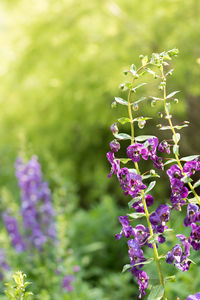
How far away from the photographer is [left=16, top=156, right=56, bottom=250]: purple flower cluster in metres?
3.80

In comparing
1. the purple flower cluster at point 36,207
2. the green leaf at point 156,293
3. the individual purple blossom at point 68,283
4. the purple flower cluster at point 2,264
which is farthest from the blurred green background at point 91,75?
the green leaf at point 156,293

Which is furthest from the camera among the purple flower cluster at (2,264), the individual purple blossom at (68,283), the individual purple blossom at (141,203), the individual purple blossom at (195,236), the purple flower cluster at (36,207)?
the purple flower cluster at (36,207)

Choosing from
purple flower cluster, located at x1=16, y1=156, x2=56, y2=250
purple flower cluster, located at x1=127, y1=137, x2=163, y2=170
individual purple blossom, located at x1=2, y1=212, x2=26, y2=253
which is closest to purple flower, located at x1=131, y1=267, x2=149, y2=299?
purple flower cluster, located at x1=127, y1=137, x2=163, y2=170

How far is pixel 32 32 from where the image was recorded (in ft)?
16.9

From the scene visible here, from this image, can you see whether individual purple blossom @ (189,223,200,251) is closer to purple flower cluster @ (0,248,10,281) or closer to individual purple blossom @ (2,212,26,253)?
purple flower cluster @ (0,248,10,281)

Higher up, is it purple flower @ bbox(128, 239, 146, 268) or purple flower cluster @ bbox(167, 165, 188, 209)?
purple flower cluster @ bbox(167, 165, 188, 209)

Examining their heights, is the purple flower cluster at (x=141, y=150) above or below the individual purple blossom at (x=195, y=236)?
above

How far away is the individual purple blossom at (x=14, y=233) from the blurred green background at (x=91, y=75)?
8.9 inches

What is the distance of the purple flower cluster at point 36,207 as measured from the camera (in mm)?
3799

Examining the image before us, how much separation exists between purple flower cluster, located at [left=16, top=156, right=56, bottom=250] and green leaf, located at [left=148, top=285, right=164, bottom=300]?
8.24ft

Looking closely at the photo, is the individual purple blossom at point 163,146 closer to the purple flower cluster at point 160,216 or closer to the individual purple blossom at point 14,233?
the purple flower cluster at point 160,216

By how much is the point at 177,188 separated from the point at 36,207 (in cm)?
267

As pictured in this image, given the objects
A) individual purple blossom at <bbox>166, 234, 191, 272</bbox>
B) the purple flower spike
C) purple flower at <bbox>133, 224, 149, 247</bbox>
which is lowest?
individual purple blossom at <bbox>166, 234, 191, 272</bbox>

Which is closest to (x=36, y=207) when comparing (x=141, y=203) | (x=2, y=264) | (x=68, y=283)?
(x=2, y=264)
